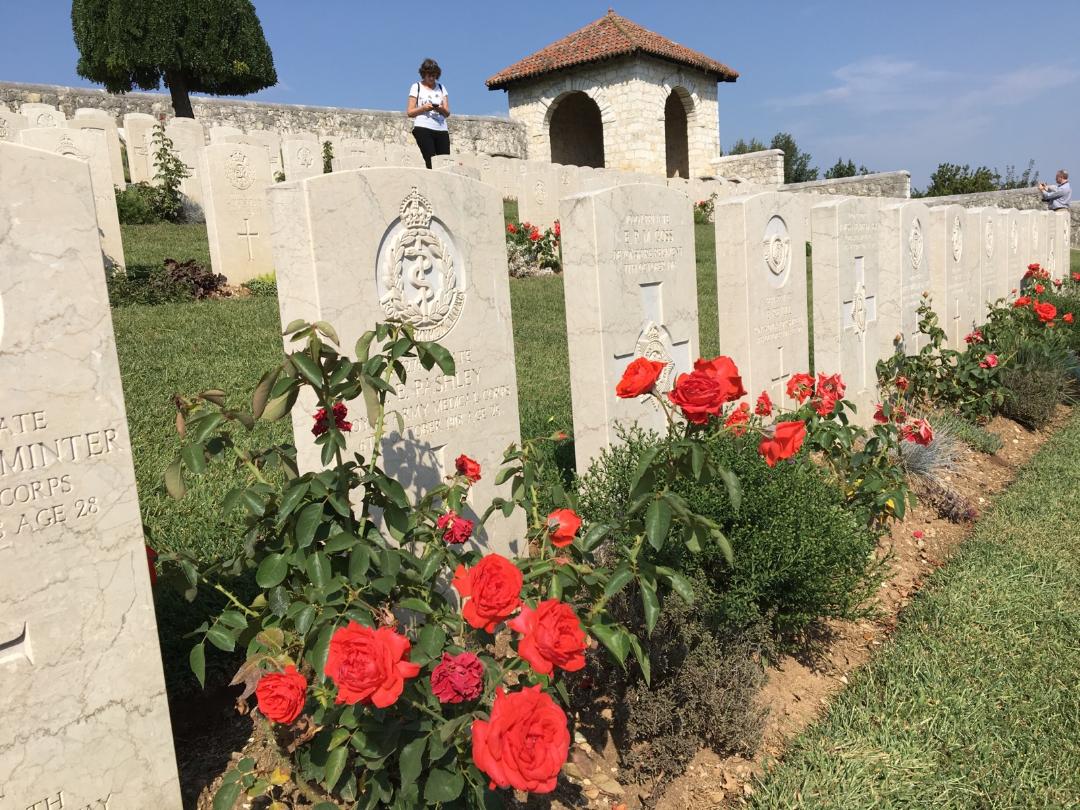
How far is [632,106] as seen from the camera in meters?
23.5

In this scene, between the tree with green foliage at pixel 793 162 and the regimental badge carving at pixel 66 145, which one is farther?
the tree with green foliage at pixel 793 162

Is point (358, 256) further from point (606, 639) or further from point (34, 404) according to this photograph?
point (606, 639)

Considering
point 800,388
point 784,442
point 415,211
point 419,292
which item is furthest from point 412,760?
point 800,388

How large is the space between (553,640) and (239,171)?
9214mm

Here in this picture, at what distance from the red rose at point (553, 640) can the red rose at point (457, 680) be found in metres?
0.11

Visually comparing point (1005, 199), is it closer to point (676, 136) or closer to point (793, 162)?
point (676, 136)

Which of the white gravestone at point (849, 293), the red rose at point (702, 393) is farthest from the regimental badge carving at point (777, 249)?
the red rose at point (702, 393)

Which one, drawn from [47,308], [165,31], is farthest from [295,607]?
[165,31]

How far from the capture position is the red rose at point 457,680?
5.46 feet

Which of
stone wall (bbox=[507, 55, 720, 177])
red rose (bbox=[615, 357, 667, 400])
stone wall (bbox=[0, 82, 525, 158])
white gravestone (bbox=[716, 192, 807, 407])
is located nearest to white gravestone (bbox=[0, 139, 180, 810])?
red rose (bbox=[615, 357, 667, 400])

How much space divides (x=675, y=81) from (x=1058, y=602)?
2365 cm

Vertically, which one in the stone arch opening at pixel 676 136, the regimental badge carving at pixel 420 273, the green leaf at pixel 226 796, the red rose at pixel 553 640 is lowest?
the green leaf at pixel 226 796

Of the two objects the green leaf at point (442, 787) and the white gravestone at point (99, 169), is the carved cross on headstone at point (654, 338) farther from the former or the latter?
the white gravestone at point (99, 169)

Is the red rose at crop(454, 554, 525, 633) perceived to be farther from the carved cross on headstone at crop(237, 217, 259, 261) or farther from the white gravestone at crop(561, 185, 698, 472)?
the carved cross on headstone at crop(237, 217, 259, 261)
